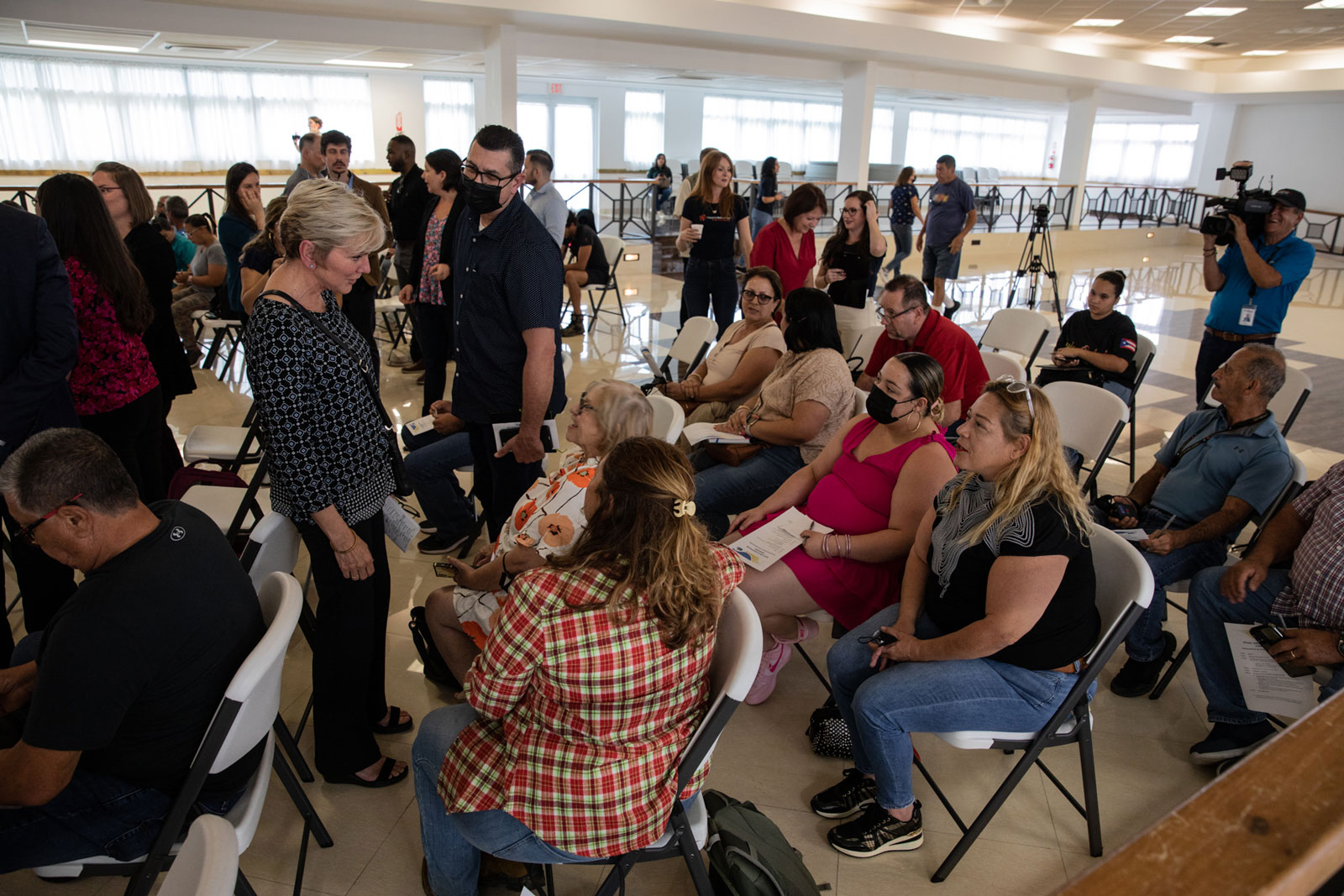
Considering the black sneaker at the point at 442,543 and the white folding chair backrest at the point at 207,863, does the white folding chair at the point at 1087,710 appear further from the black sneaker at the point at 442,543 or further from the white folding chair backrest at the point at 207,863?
the black sneaker at the point at 442,543

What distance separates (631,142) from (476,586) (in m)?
19.1

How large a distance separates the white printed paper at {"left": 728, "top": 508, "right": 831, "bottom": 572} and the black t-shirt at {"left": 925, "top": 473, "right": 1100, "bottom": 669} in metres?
0.46

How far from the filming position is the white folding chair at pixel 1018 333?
15.4ft

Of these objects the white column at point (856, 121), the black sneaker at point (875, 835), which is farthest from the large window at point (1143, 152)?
the black sneaker at point (875, 835)

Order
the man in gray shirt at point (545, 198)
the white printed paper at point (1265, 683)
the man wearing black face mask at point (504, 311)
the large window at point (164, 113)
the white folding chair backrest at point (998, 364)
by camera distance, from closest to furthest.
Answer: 1. the white printed paper at point (1265, 683)
2. the man wearing black face mask at point (504, 311)
3. the white folding chair backrest at point (998, 364)
4. the man in gray shirt at point (545, 198)
5. the large window at point (164, 113)

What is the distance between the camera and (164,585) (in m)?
1.38

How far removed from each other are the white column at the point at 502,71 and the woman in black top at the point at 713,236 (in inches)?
178

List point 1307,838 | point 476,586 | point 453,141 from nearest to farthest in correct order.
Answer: point 1307,838 → point 476,586 → point 453,141

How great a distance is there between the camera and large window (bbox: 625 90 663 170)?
19359mm

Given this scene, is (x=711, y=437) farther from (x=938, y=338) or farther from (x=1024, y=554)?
(x=1024, y=554)

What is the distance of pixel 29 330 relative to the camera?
2195 millimetres

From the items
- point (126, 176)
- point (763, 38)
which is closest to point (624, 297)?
point (763, 38)

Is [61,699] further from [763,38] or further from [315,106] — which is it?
[315,106]

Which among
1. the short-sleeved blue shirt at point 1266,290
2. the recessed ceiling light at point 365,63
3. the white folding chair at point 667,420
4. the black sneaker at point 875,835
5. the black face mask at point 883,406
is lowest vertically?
the black sneaker at point 875,835
